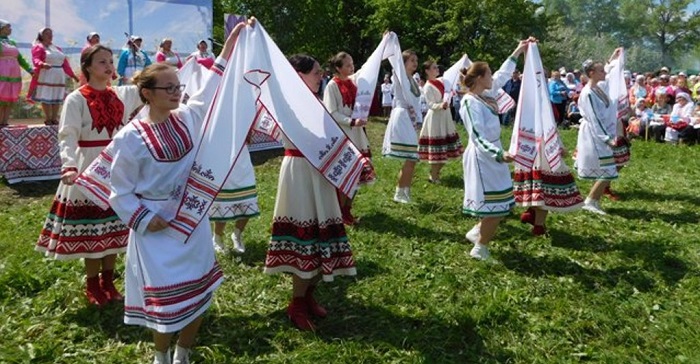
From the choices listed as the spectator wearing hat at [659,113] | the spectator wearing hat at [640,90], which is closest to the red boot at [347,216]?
the spectator wearing hat at [659,113]

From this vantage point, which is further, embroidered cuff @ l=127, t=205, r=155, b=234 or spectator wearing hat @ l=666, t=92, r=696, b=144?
spectator wearing hat @ l=666, t=92, r=696, b=144

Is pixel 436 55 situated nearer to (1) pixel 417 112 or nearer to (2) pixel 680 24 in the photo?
(1) pixel 417 112

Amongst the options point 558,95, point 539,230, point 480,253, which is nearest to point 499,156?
point 480,253

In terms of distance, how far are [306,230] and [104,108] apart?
67.5 inches

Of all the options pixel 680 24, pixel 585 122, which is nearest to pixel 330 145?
pixel 585 122

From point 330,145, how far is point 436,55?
961 inches

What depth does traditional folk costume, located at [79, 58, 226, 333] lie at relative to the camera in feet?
9.89

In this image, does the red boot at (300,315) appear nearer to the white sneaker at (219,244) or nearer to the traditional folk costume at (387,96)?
the white sneaker at (219,244)

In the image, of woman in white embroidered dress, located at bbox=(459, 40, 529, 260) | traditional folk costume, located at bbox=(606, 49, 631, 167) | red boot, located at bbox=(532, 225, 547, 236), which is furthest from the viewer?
traditional folk costume, located at bbox=(606, 49, 631, 167)

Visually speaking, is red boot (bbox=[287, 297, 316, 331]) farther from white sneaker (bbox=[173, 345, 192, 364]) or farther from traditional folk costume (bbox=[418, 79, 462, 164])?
traditional folk costume (bbox=[418, 79, 462, 164])

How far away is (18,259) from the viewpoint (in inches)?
211

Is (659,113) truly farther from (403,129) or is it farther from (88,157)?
(88,157)

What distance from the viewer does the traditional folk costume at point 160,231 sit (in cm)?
301

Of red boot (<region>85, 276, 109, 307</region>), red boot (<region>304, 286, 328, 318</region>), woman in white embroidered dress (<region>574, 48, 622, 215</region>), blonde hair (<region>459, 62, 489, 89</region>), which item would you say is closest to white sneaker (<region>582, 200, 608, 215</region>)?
woman in white embroidered dress (<region>574, 48, 622, 215</region>)
